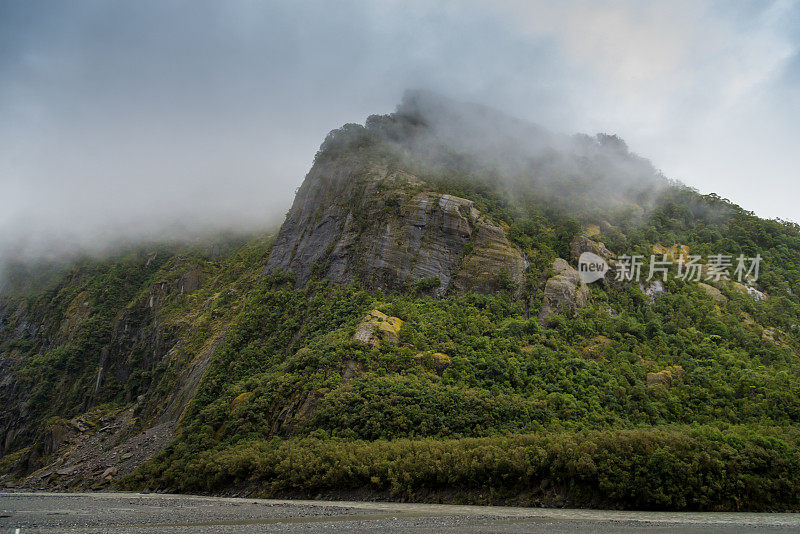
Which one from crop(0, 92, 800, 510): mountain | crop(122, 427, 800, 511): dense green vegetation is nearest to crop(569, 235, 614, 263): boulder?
crop(0, 92, 800, 510): mountain

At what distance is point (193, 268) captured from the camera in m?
102

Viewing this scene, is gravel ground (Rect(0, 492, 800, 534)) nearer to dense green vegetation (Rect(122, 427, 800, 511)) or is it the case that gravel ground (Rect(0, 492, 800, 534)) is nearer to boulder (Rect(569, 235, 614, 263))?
dense green vegetation (Rect(122, 427, 800, 511))

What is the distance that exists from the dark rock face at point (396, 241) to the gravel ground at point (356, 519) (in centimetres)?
3493

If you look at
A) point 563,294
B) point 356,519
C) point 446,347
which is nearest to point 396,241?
point 446,347

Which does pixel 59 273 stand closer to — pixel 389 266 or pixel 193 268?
pixel 193 268

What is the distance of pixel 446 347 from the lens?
5141cm

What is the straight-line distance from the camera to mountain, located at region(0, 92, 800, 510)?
36031mm

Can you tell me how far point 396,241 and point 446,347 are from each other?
2223 centimetres

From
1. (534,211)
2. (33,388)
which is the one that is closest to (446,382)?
(534,211)

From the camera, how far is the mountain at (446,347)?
36.0 metres

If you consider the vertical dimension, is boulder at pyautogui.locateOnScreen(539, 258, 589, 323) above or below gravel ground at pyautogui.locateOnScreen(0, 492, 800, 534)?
above

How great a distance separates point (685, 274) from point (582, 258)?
15.0 meters

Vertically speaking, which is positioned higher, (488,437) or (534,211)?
(534,211)

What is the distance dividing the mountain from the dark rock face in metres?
0.40
